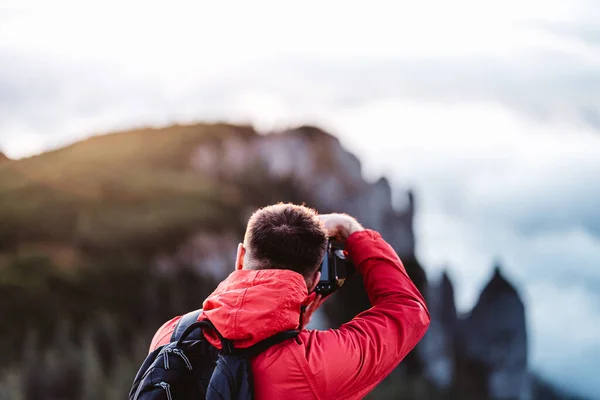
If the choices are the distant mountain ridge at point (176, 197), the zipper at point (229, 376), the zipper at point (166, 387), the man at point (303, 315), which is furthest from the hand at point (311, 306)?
the distant mountain ridge at point (176, 197)

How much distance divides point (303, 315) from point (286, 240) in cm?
35

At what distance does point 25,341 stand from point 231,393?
2191cm

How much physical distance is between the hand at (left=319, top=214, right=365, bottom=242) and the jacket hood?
0.60 metres

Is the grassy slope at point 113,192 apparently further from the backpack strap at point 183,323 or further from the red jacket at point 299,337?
the red jacket at point 299,337

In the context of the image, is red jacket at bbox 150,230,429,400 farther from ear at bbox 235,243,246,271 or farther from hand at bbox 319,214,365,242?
hand at bbox 319,214,365,242

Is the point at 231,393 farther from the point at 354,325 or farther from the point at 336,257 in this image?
the point at 336,257

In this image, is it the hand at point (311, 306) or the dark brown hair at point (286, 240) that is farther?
the hand at point (311, 306)

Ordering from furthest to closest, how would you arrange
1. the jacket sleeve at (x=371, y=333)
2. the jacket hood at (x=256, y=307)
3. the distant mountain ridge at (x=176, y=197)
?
the distant mountain ridge at (x=176, y=197) → the jacket sleeve at (x=371, y=333) → the jacket hood at (x=256, y=307)

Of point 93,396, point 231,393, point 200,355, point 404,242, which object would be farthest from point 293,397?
point 404,242

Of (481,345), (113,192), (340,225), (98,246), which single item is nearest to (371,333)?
(340,225)

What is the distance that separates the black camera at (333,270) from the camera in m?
2.29

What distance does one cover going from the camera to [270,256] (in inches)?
81.4

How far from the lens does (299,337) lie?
1979 millimetres

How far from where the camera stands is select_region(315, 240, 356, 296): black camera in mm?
2293
